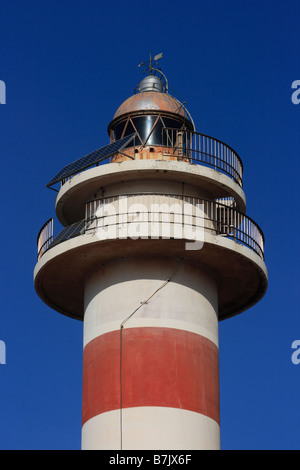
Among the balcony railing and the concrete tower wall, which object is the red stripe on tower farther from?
the balcony railing

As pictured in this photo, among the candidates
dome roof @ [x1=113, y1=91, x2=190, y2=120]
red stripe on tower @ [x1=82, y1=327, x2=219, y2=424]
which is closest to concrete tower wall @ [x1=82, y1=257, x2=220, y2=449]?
red stripe on tower @ [x1=82, y1=327, x2=219, y2=424]

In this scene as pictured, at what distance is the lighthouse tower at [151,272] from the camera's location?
115ft

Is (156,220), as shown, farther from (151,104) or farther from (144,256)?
(151,104)

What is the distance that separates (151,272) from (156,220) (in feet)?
5.33

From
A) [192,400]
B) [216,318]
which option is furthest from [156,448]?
[216,318]

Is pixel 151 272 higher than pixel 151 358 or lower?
higher

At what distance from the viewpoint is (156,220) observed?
36000 millimetres

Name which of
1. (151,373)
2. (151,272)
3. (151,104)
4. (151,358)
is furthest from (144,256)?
(151,104)

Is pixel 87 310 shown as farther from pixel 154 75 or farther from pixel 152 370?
pixel 154 75

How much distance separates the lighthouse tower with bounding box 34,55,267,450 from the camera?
35.1m

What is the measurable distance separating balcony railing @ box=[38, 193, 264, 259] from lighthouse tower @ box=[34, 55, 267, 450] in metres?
0.04

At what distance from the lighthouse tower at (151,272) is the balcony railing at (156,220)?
4 cm

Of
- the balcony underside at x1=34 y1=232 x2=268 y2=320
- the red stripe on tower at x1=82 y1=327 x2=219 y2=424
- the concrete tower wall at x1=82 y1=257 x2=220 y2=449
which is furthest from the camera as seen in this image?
the balcony underside at x1=34 y1=232 x2=268 y2=320

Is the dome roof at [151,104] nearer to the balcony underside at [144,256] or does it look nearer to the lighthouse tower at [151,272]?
the lighthouse tower at [151,272]
